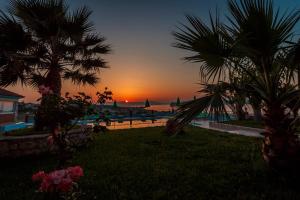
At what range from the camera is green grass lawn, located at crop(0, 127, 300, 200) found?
3264mm

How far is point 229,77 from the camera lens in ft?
11.2

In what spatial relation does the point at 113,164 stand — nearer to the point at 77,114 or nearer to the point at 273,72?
the point at 77,114

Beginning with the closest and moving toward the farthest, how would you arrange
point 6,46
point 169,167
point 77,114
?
1. point 169,167
2. point 77,114
3. point 6,46

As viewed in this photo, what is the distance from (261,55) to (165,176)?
9.52 ft

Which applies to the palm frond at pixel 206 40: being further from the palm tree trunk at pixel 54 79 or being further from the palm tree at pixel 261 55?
the palm tree trunk at pixel 54 79

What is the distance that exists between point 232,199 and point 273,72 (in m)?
2.16

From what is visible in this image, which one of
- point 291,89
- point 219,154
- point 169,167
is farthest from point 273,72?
point 219,154

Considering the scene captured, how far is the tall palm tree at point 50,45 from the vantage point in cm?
602

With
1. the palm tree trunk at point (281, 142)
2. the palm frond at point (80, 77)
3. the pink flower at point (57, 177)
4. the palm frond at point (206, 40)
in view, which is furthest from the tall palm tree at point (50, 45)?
the palm tree trunk at point (281, 142)

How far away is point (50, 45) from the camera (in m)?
7.09

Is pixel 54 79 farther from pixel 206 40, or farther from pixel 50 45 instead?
pixel 206 40

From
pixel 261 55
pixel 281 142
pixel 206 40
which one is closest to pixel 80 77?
pixel 206 40

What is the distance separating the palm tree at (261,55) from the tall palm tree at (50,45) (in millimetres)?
4329

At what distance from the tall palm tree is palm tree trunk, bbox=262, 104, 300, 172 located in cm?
563
